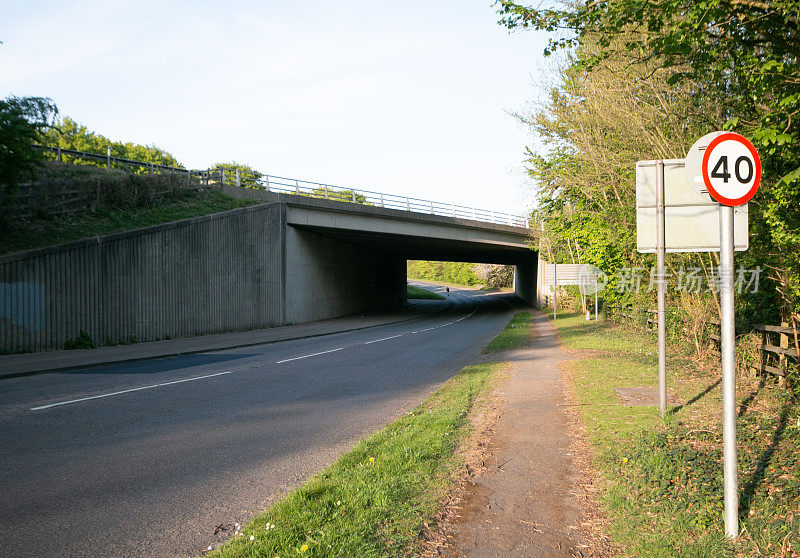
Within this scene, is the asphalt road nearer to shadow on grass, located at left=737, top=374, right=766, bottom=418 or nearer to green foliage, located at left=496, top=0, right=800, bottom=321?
shadow on grass, located at left=737, top=374, right=766, bottom=418

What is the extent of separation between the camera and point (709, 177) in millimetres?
4074

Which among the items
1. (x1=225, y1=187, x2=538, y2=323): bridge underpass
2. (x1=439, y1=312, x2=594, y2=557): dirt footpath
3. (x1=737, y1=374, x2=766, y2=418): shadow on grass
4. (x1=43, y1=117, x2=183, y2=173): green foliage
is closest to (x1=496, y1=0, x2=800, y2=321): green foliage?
(x1=737, y1=374, x2=766, y2=418): shadow on grass

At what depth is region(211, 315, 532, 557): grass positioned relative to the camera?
12.2ft

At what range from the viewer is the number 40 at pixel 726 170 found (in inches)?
159

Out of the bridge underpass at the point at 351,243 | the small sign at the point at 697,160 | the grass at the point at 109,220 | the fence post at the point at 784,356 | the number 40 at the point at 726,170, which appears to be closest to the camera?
the number 40 at the point at 726,170

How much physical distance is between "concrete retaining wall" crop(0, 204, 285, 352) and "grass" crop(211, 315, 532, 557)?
14.2m

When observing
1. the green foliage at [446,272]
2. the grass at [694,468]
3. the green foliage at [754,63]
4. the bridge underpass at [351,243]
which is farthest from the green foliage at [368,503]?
the green foliage at [446,272]

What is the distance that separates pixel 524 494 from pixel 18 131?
18276 mm

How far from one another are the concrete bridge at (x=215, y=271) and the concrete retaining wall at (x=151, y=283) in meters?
0.04

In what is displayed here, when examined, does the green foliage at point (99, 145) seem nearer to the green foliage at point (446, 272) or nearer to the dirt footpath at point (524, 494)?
the dirt footpath at point (524, 494)

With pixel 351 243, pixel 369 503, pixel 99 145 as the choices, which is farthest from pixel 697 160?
pixel 99 145

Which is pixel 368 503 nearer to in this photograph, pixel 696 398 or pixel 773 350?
pixel 696 398

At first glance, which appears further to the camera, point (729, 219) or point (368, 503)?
Answer: point (368, 503)

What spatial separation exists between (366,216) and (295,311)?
694cm
